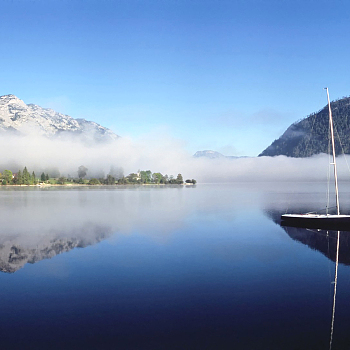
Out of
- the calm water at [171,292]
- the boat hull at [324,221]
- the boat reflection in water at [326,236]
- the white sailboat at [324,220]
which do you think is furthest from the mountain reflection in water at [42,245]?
the boat hull at [324,221]

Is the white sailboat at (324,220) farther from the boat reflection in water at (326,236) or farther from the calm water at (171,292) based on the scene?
the calm water at (171,292)

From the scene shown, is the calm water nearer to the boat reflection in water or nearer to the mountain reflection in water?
the mountain reflection in water

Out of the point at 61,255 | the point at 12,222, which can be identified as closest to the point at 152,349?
the point at 61,255

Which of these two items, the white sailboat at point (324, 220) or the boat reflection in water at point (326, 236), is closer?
the boat reflection in water at point (326, 236)

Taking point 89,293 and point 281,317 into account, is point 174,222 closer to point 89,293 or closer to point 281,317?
point 89,293

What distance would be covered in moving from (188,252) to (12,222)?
31.4 metres

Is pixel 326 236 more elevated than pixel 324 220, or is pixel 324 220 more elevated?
pixel 324 220

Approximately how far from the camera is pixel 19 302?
52.0 ft

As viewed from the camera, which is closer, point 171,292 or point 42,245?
point 171,292

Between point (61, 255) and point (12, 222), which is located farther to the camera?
point (12, 222)

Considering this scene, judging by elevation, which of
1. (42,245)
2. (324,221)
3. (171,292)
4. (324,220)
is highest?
(324,220)

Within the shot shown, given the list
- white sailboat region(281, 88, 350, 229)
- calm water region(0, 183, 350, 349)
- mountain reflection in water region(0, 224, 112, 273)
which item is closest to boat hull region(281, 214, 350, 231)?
white sailboat region(281, 88, 350, 229)

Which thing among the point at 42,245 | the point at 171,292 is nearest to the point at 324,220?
the point at 171,292

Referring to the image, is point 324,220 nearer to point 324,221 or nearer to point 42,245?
point 324,221
